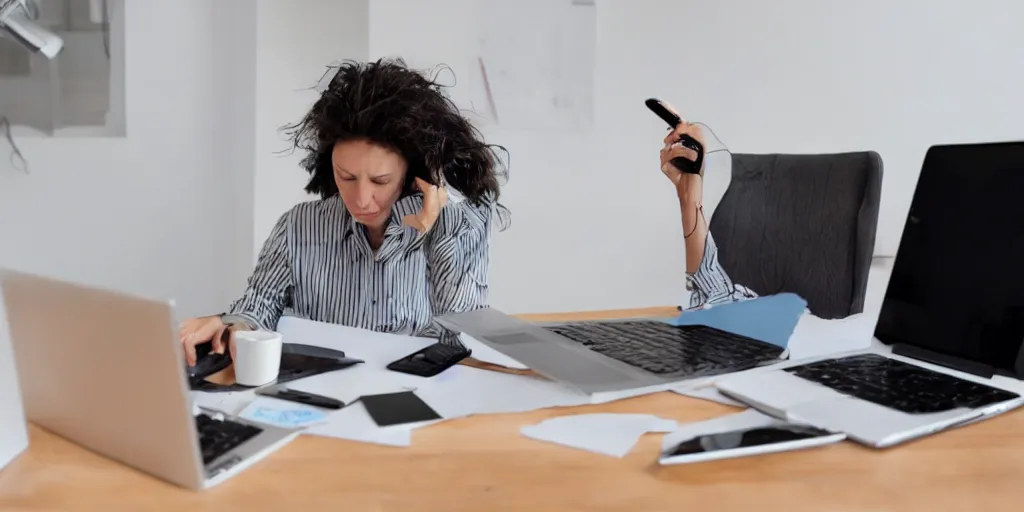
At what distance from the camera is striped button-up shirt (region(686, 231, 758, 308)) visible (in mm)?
1537

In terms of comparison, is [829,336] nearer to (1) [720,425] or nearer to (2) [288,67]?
(1) [720,425]

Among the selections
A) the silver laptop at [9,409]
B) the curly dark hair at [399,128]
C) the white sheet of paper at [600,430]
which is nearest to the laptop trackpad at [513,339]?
the white sheet of paper at [600,430]

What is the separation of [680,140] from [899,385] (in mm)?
590

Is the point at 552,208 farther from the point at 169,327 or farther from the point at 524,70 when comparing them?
the point at 169,327

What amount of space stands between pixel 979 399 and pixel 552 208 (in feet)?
5.83

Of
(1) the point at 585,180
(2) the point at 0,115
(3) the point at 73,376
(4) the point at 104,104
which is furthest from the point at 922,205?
(2) the point at 0,115

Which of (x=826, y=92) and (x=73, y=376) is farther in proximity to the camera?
(x=826, y=92)

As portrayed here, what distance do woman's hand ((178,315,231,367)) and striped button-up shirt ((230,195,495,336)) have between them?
395 mm

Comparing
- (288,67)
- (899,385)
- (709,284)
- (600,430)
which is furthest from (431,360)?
(288,67)

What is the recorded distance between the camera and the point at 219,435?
766mm

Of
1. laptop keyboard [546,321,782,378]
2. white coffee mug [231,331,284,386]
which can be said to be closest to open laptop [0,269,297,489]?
white coffee mug [231,331,284,386]

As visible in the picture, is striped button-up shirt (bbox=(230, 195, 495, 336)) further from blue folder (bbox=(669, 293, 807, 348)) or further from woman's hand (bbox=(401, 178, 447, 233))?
blue folder (bbox=(669, 293, 807, 348))

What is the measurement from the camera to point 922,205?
112 centimetres

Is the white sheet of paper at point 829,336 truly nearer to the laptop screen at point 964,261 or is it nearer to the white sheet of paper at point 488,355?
the laptop screen at point 964,261
